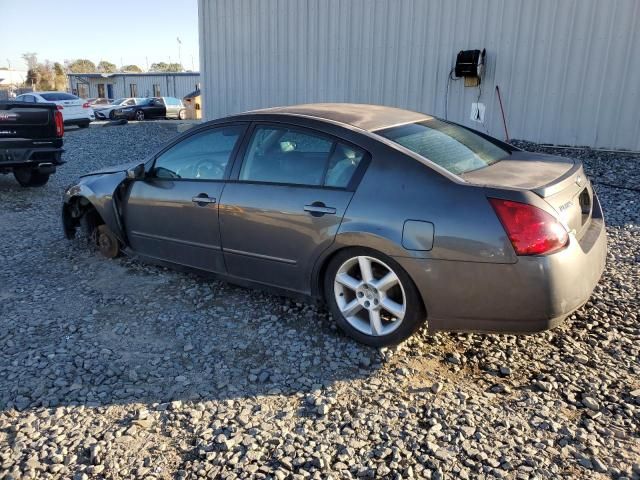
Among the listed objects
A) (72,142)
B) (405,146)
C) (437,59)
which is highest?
(437,59)

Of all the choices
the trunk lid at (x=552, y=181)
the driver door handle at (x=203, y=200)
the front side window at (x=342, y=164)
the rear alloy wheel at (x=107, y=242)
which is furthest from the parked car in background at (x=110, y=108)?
the trunk lid at (x=552, y=181)

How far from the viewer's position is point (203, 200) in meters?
4.11

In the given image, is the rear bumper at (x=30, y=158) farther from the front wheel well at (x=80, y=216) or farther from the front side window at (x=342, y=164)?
the front side window at (x=342, y=164)

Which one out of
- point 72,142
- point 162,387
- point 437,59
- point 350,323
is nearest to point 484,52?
point 437,59

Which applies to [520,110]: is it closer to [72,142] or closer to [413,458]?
[413,458]

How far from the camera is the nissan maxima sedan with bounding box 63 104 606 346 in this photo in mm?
2934

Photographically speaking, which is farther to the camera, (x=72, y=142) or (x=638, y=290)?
(x=72, y=142)

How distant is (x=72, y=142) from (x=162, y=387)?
14.7 meters

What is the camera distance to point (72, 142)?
15773mm

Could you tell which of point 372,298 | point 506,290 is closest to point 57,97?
point 372,298

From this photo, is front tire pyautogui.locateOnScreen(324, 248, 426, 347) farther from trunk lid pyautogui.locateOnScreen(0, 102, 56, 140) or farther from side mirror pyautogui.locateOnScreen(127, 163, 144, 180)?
trunk lid pyautogui.locateOnScreen(0, 102, 56, 140)

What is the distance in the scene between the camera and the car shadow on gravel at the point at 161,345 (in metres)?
3.10

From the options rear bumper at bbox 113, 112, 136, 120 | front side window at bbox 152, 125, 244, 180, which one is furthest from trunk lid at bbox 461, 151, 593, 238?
rear bumper at bbox 113, 112, 136, 120

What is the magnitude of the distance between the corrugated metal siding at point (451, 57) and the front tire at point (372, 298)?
7.81m
